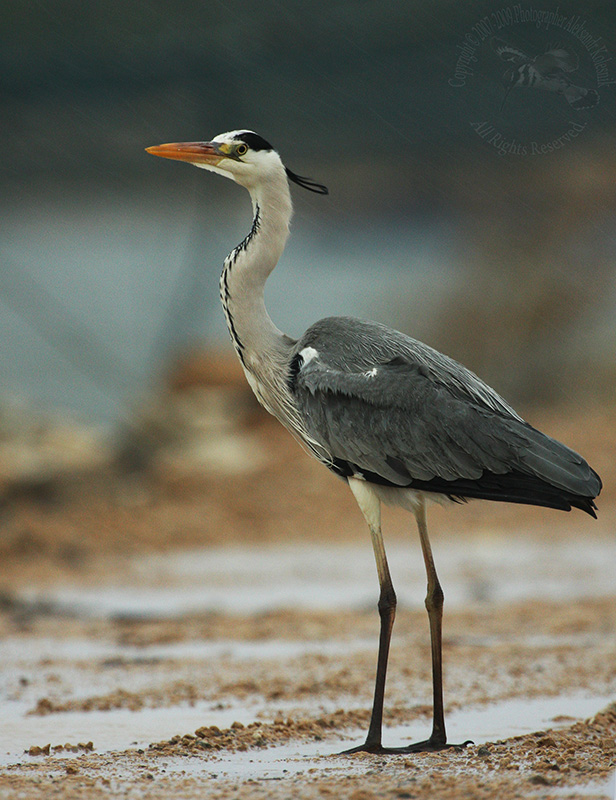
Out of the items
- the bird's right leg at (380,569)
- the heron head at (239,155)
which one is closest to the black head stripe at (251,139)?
the heron head at (239,155)

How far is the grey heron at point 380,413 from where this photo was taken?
336 centimetres

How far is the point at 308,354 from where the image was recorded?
3.71 metres

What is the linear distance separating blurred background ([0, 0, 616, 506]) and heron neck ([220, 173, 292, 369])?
184cm

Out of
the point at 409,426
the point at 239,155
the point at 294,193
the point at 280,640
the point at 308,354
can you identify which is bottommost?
the point at 280,640

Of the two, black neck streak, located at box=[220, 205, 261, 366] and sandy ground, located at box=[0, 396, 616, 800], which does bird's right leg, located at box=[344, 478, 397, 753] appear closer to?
sandy ground, located at box=[0, 396, 616, 800]

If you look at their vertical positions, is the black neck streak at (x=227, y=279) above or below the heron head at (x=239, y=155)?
below

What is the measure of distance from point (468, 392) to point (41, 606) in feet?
12.9

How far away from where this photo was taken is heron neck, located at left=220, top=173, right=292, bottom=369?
12.6 feet

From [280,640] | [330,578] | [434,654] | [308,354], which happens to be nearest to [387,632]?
[434,654]

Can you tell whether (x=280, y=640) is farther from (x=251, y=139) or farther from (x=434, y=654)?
(x=251, y=139)

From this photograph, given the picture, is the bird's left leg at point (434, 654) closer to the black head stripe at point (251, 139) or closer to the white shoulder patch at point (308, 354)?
the white shoulder patch at point (308, 354)

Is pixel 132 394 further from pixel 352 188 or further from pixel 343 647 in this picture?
pixel 343 647

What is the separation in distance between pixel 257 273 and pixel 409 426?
2.72 feet

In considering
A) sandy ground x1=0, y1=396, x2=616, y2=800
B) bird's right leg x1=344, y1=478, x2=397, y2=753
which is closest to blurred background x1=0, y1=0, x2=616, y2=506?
sandy ground x1=0, y1=396, x2=616, y2=800
